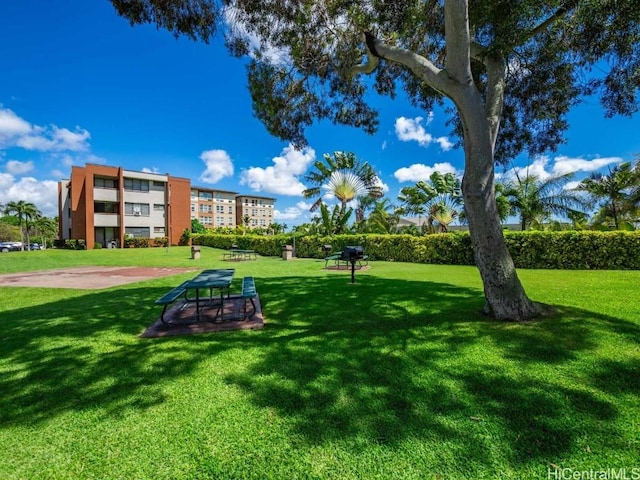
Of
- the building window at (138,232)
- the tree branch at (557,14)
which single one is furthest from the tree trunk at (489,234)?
the building window at (138,232)

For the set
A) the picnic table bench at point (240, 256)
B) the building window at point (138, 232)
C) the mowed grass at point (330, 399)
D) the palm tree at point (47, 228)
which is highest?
the palm tree at point (47, 228)

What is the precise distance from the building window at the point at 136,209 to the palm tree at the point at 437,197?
34032mm

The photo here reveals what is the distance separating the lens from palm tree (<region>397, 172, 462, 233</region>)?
25.7 m

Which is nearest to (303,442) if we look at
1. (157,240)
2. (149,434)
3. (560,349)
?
(149,434)

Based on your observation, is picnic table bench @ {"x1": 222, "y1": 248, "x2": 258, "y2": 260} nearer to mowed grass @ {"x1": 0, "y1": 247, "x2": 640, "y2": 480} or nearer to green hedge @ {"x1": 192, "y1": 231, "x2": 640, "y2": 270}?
green hedge @ {"x1": 192, "y1": 231, "x2": 640, "y2": 270}

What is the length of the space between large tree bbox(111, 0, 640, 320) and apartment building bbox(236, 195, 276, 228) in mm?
74186

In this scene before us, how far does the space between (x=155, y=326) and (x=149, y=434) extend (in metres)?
3.43

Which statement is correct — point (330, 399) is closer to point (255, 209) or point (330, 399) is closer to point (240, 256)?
point (240, 256)

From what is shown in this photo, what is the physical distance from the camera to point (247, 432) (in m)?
2.68

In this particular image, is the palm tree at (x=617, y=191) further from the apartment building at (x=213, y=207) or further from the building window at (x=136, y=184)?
the apartment building at (x=213, y=207)

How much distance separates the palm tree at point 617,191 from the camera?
19.1 meters

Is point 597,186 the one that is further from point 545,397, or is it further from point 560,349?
point 545,397

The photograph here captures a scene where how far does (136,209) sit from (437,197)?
37.1 metres

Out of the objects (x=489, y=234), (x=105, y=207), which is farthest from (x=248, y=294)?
(x=105, y=207)
